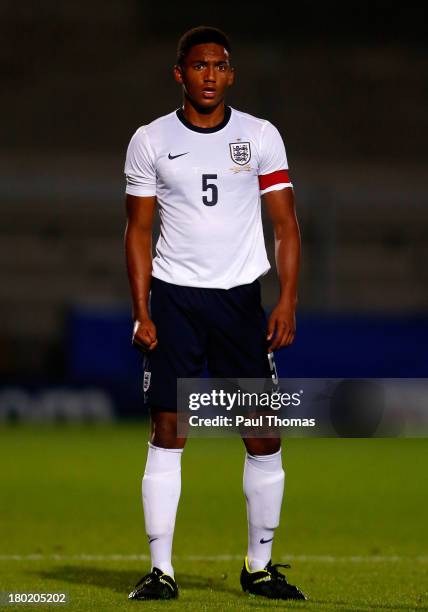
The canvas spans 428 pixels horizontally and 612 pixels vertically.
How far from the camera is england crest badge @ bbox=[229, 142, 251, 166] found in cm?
520

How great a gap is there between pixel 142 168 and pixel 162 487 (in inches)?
48.2

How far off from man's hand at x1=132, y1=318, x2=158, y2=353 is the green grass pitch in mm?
967

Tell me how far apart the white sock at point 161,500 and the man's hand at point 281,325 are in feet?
1.85

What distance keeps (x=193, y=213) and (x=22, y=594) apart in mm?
1596

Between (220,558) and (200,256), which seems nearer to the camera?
(200,256)

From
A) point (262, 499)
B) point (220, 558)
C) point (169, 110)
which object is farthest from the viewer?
point (169, 110)

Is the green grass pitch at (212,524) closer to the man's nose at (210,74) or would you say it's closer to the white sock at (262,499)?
the white sock at (262,499)

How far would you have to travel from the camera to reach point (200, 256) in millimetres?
5203

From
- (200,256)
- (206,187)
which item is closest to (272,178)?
(206,187)

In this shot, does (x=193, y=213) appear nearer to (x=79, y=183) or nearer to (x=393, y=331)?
(x=393, y=331)

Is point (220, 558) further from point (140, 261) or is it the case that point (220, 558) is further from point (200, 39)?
point (200, 39)

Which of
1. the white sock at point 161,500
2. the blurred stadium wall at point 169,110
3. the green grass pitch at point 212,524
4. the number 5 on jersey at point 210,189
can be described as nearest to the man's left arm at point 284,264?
the number 5 on jersey at point 210,189

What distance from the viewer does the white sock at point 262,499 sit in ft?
17.5

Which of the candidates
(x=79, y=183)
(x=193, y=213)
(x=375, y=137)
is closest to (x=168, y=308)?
(x=193, y=213)
